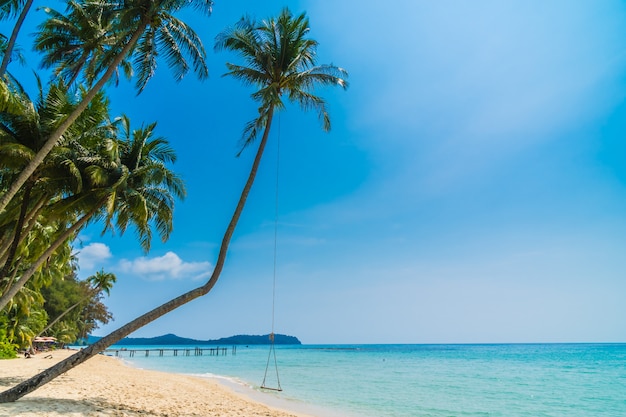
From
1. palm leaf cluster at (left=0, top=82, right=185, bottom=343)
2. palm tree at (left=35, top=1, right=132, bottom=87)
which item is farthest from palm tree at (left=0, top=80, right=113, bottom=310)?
palm tree at (left=35, top=1, right=132, bottom=87)

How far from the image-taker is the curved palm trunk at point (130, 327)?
26.5 ft

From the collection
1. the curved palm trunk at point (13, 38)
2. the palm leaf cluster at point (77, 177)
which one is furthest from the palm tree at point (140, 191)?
the curved palm trunk at point (13, 38)

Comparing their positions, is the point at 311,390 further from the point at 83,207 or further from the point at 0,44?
the point at 0,44

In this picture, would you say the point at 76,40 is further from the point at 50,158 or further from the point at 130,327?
the point at 130,327

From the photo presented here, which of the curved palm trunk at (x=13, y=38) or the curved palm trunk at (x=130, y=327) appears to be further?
the curved palm trunk at (x=13, y=38)

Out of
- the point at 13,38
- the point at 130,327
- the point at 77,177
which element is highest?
the point at 13,38

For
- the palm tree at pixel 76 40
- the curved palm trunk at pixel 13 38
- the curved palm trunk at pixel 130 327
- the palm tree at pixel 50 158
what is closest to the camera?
the curved palm trunk at pixel 130 327

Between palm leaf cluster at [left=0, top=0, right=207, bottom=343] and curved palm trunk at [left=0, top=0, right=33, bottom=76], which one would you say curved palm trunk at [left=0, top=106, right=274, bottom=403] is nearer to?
palm leaf cluster at [left=0, top=0, right=207, bottom=343]

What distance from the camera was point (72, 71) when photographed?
1355cm

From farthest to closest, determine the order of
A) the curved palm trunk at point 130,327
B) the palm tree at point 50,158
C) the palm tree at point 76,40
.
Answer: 1. the palm tree at point 76,40
2. the palm tree at point 50,158
3. the curved palm trunk at point 130,327

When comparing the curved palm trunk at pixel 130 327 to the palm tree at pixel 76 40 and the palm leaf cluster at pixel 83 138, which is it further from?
the palm tree at pixel 76 40

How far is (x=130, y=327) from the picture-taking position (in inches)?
344

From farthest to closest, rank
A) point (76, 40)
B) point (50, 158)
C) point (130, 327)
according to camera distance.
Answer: point (76, 40) → point (50, 158) → point (130, 327)

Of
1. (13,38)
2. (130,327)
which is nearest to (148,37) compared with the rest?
(13,38)
